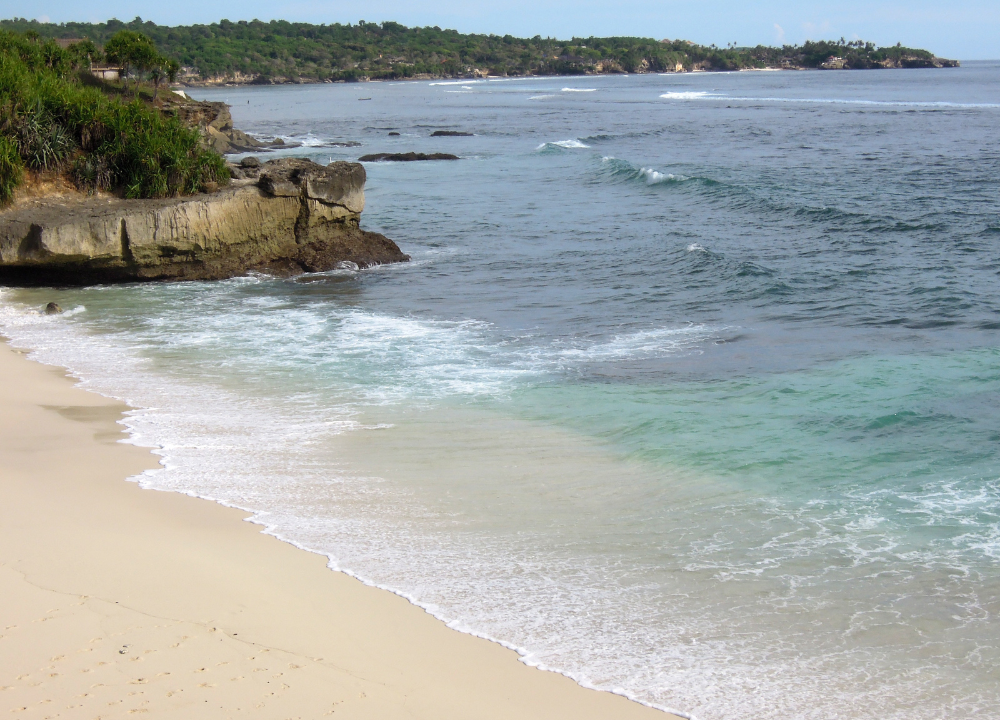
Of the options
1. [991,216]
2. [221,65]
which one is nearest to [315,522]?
[991,216]

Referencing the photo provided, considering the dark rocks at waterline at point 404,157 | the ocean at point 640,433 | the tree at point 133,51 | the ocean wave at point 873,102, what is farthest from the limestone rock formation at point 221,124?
the ocean wave at point 873,102

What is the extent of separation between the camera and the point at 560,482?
7082mm

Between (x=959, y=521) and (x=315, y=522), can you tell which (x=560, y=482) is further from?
(x=959, y=521)

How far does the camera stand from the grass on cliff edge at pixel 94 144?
14.5m

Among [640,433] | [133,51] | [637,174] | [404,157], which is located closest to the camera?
[640,433]

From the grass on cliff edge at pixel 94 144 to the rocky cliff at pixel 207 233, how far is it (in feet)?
1.54

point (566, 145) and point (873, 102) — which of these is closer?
point (566, 145)

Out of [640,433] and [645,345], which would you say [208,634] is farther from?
[645,345]

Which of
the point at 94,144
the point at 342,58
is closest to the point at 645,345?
the point at 94,144

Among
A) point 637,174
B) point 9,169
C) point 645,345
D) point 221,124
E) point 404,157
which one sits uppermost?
point 221,124

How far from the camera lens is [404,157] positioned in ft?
123

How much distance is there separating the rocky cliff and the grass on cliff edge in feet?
1.54

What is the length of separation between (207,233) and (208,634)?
37.7 feet

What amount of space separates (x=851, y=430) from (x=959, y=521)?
1.96 m
